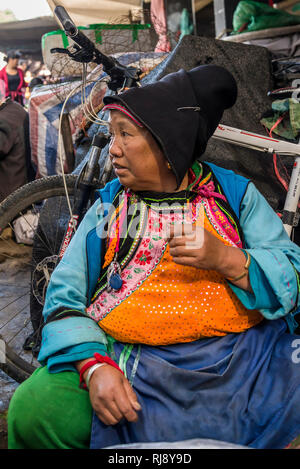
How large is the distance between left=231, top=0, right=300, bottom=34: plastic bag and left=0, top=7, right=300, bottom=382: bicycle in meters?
1.71

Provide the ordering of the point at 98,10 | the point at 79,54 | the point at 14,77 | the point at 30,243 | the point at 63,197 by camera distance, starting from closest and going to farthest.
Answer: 1. the point at 79,54
2. the point at 63,197
3. the point at 30,243
4. the point at 98,10
5. the point at 14,77

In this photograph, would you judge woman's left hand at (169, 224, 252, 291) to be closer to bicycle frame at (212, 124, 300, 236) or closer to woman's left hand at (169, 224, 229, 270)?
woman's left hand at (169, 224, 229, 270)

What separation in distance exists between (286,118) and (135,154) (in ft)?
5.64

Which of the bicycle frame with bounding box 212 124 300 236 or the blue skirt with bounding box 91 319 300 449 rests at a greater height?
the bicycle frame with bounding box 212 124 300 236

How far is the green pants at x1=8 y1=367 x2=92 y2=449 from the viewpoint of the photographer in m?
1.27

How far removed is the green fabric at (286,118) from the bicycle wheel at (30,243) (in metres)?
1.36

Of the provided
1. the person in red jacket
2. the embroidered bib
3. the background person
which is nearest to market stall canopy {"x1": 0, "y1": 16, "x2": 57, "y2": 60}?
the person in red jacket

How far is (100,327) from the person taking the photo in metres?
1.53

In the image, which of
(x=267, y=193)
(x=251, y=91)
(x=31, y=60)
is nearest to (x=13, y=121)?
(x=251, y=91)

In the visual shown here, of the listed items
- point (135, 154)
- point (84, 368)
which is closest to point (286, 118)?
point (135, 154)

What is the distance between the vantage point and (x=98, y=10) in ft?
16.8

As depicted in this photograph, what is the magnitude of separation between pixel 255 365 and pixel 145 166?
2.49 ft

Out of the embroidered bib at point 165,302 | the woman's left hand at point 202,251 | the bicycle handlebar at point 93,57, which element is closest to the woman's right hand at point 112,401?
the embroidered bib at point 165,302

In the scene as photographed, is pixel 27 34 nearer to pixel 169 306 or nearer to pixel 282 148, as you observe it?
pixel 282 148
